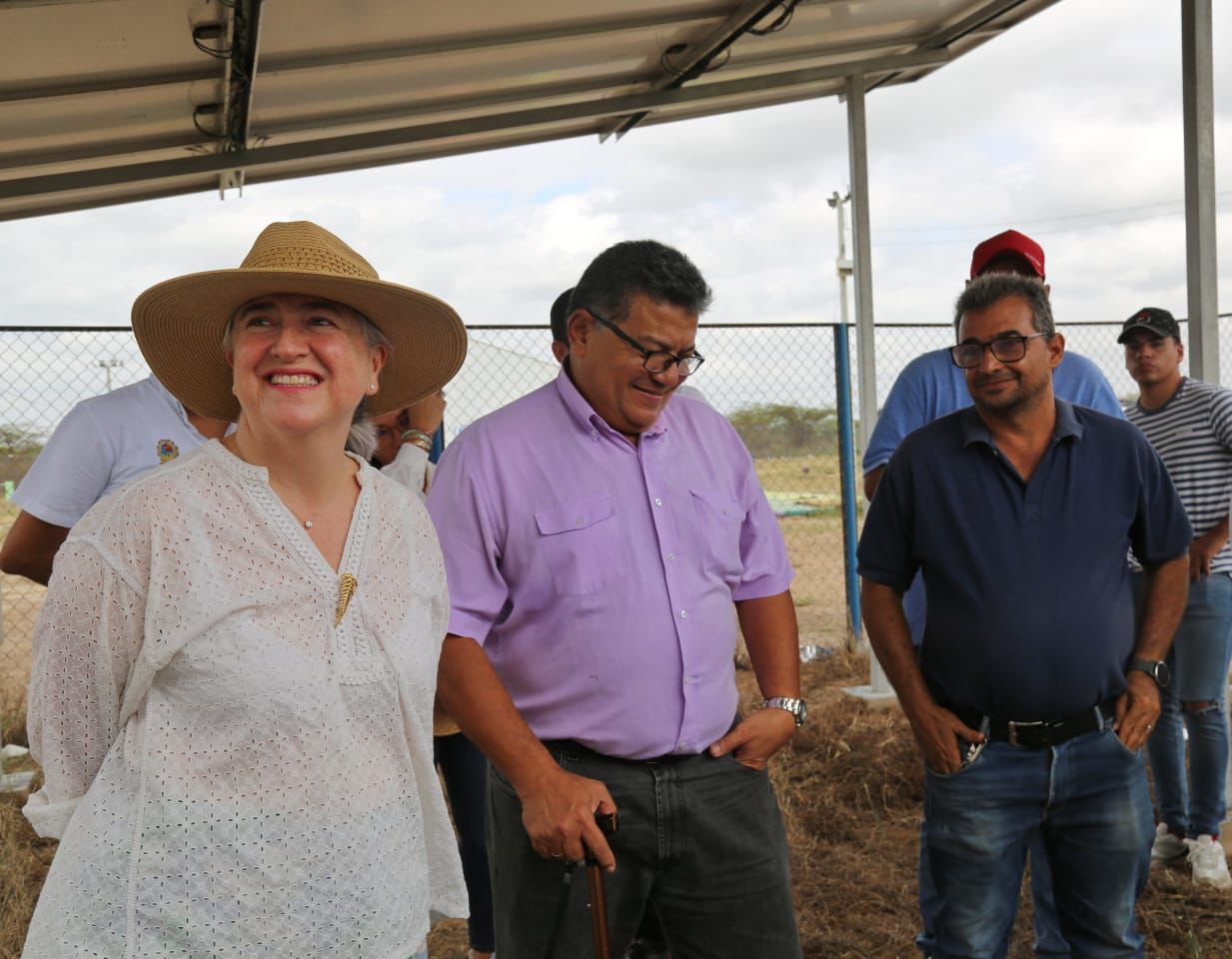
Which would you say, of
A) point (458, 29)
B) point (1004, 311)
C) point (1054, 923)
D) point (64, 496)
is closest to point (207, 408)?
point (64, 496)

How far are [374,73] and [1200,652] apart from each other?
4649mm

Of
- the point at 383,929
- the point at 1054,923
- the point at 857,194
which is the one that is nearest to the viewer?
the point at 383,929

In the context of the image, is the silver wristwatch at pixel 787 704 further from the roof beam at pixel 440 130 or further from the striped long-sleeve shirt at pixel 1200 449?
the roof beam at pixel 440 130

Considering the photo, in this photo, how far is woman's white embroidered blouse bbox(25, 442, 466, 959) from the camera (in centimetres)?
164

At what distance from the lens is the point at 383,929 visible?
1.81 meters

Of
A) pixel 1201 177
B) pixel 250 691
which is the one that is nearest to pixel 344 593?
pixel 250 691

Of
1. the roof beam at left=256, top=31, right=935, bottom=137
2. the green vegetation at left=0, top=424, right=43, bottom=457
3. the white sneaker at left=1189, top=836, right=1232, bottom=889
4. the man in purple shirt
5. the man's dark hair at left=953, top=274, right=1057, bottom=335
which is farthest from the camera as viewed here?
the green vegetation at left=0, top=424, right=43, bottom=457

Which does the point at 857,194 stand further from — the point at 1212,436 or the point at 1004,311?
the point at 1004,311

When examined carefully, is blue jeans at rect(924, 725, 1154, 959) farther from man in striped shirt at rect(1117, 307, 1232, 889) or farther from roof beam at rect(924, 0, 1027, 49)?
roof beam at rect(924, 0, 1027, 49)

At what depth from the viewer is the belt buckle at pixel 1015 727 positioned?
9.05 ft

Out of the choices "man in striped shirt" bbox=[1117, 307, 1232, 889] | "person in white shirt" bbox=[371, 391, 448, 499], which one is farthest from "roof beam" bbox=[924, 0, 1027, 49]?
"person in white shirt" bbox=[371, 391, 448, 499]

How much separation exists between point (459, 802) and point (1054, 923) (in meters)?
1.84

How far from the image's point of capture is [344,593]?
1.84 metres

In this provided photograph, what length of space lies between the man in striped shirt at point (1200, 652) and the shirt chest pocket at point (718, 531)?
2.62 m
